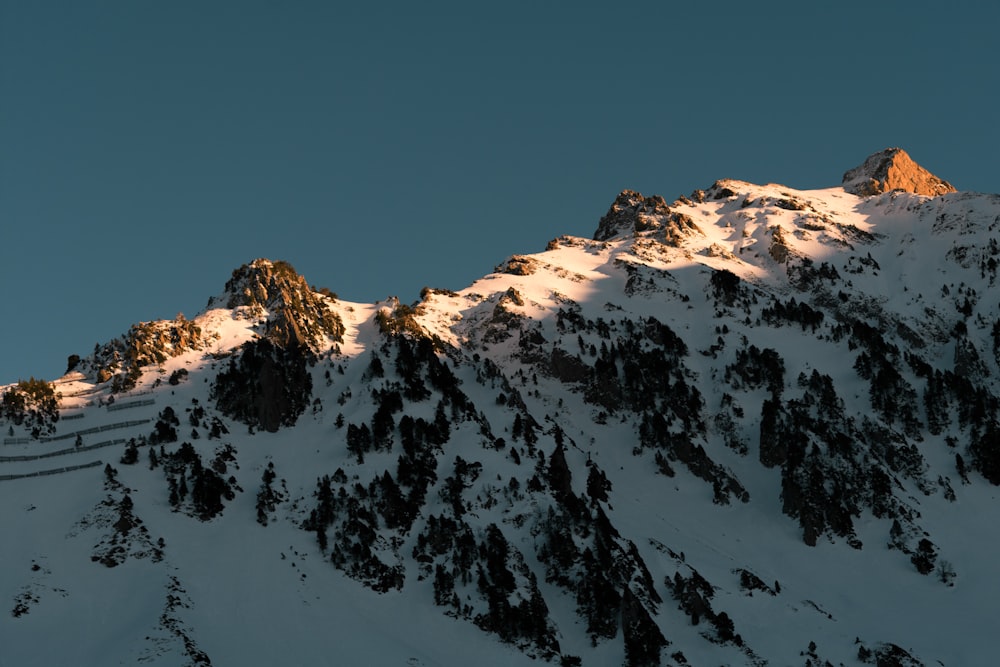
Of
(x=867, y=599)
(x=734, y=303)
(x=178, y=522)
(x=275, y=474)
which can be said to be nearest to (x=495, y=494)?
(x=275, y=474)

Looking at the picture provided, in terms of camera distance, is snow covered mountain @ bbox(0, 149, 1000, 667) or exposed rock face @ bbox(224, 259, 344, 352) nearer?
snow covered mountain @ bbox(0, 149, 1000, 667)

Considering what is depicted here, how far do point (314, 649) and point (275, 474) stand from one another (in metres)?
26.7

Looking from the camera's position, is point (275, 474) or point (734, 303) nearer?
point (275, 474)

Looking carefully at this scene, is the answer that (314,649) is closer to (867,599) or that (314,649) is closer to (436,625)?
(436,625)

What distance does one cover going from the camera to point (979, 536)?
355 ft

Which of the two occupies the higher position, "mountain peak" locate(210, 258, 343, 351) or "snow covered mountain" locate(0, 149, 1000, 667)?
"mountain peak" locate(210, 258, 343, 351)

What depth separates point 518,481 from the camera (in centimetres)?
9750

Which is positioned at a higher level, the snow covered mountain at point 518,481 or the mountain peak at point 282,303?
the mountain peak at point 282,303

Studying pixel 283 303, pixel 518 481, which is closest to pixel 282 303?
pixel 283 303

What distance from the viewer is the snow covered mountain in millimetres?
81000

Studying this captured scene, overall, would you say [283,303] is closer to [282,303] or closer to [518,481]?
[282,303]

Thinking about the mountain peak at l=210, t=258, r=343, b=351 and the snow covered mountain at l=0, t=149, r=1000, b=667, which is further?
the mountain peak at l=210, t=258, r=343, b=351

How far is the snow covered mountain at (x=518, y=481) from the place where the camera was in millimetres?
81000

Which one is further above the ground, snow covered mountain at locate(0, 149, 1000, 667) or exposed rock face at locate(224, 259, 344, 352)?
exposed rock face at locate(224, 259, 344, 352)
